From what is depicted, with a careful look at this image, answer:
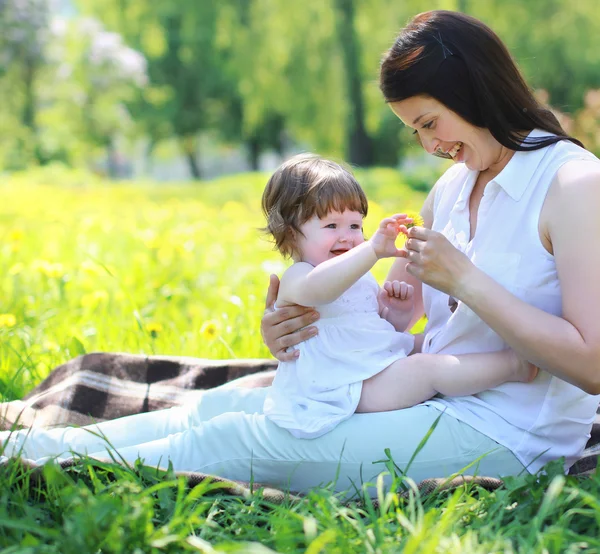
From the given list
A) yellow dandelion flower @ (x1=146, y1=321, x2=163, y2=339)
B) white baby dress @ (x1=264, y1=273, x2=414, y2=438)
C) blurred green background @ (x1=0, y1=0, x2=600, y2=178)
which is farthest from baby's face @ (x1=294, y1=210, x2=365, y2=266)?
blurred green background @ (x1=0, y1=0, x2=600, y2=178)

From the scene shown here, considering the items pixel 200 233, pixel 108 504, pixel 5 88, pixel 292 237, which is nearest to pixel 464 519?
pixel 108 504

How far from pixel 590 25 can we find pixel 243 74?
236 inches

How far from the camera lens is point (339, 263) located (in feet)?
6.69

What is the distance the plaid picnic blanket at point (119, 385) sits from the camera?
2.59m


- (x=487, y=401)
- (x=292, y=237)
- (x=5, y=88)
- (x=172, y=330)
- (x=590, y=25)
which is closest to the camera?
(x=487, y=401)

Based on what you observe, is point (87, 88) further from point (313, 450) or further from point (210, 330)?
point (313, 450)

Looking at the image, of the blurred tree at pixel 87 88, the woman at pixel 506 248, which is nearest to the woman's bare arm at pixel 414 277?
the woman at pixel 506 248

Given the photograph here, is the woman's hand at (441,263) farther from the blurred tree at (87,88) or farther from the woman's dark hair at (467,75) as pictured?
the blurred tree at (87,88)

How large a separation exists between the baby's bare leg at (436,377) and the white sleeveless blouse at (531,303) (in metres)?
0.04

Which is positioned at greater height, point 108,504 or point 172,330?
point 108,504

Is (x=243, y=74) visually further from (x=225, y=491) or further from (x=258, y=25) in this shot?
(x=225, y=491)

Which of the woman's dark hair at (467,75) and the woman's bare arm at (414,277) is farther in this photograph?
the woman's bare arm at (414,277)

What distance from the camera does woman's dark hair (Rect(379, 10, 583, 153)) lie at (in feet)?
6.68

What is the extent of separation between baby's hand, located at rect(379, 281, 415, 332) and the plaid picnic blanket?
1.87 feet
